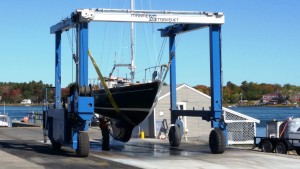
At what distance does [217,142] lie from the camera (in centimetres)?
2294

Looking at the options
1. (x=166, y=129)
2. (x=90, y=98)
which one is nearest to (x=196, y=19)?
(x=90, y=98)

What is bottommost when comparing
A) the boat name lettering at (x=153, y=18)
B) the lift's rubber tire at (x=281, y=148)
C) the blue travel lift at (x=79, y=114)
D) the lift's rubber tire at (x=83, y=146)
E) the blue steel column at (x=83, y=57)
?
the lift's rubber tire at (x=281, y=148)

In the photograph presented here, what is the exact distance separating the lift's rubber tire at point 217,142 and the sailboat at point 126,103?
3.03 metres

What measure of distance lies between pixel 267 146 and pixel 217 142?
503 cm

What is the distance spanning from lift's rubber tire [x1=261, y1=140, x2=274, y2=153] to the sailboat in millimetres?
5926

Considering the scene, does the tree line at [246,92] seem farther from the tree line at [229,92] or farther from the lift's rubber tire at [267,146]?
the lift's rubber tire at [267,146]

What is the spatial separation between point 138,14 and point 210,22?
10.1 feet

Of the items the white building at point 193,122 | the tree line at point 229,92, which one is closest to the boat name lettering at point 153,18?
the white building at point 193,122

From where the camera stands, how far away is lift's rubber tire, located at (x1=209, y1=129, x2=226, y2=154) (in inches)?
902

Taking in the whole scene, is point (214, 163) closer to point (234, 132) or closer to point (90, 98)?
point (90, 98)

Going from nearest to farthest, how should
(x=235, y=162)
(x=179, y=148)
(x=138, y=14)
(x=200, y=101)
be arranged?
(x=235, y=162), (x=138, y=14), (x=179, y=148), (x=200, y=101)

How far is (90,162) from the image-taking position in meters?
19.5

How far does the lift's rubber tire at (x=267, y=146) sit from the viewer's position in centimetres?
2689

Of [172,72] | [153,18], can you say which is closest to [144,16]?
[153,18]
